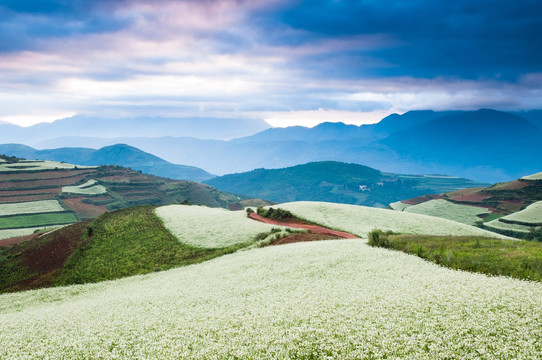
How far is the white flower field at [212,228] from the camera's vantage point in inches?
2035

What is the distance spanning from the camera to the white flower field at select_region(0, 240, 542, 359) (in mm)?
12680

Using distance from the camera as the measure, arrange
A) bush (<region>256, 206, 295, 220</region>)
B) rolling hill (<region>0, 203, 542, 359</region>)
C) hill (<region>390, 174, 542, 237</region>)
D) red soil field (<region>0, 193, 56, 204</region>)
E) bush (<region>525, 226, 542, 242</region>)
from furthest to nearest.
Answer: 1. red soil field (<region>0, 193, 56, 204</region>)
2. hill (<region>390, 174, 542, 237</region>)
3. bush (<region>525, 226, 542, 242</region>)
4. bush (<region>256, 206, 295, 220</region>)
5. rolling hill (<region>0, 203, 542, 359</region>)

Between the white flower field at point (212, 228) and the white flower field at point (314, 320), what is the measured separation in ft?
76.3

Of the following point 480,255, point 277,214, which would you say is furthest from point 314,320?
point 277,214

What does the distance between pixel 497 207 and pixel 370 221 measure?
13357cm

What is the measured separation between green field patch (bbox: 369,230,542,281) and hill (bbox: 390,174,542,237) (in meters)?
112

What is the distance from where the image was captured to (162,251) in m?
50.6

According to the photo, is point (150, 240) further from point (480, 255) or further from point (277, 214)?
point (480, 255)

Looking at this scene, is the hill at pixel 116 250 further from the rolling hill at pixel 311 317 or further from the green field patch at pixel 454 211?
the green field patch at pixel 454 211

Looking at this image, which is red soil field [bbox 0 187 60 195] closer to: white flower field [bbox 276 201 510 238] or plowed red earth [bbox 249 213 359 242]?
plowed red earth [bbox 249 213 359 242]

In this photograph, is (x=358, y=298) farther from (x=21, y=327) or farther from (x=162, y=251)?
(x=162, y=251)

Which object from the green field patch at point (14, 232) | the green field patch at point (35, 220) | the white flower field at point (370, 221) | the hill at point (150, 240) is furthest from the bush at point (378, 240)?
the green field patch at point (35, 220)

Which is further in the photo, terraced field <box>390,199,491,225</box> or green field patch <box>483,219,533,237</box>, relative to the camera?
terraced field <box>390,199,491,225</box>

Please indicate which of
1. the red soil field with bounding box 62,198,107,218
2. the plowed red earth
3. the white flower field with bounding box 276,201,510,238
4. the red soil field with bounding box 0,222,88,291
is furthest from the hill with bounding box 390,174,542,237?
the red soil field with bounding box 62,198,107,218
